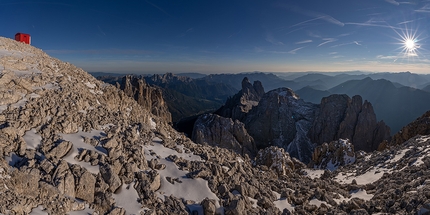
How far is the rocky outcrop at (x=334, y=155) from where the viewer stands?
4513cm

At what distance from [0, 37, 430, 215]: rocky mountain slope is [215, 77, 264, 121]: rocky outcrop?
110 m

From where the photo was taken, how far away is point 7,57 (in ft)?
74.3

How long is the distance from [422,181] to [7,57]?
39.8 meters

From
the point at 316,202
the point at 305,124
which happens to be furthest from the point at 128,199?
the point at 305,124

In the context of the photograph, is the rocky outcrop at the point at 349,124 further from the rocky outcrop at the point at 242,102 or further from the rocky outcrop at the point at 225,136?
the rocky outcrop at the point at 242,102

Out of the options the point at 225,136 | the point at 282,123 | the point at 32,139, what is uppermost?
the point at 32,139

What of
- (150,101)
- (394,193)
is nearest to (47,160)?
(394,193)

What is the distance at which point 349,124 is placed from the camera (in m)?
96.0

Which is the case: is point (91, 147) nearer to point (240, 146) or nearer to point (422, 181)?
point (422, 181)

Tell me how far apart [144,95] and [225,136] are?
72044mm

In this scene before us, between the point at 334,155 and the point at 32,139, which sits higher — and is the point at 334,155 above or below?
below

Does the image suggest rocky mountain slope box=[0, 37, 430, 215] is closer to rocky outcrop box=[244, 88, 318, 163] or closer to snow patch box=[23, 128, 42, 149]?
snow patch box=[23, 128, 42, 149]

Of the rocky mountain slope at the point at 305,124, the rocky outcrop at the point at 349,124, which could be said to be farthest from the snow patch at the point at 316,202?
the rocky outcrop at the point at 349,124

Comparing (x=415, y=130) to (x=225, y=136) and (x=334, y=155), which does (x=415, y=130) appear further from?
(x=225, y=136)
